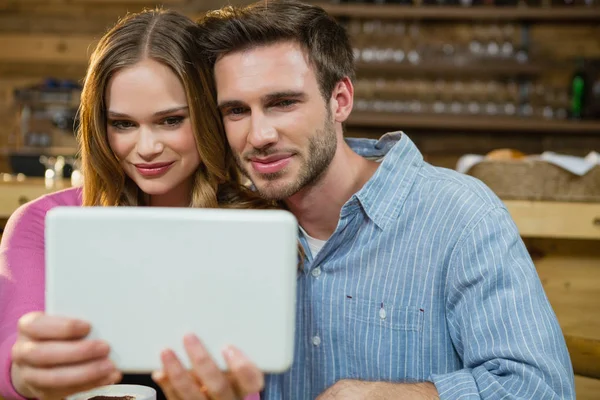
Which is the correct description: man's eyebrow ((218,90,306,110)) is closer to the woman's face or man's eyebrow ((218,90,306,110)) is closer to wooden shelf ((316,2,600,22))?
the woman's face

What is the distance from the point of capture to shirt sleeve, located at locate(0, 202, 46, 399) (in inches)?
41.4

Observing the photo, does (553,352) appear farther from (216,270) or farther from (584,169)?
(584,169)

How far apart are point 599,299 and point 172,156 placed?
1.65m

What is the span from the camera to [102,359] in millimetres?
770

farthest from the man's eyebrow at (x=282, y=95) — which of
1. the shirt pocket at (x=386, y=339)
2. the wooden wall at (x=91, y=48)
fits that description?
the wooden wall at (x=91, y=48)

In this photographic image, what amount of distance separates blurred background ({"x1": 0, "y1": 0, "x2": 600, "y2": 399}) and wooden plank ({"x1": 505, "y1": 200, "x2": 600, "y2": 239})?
85 cm

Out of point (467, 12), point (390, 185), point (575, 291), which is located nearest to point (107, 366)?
point (390, 185)

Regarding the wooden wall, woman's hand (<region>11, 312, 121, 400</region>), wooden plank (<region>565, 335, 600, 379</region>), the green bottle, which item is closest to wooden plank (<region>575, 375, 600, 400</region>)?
wooden plank (<region>565, 335, 600, 379</region>)

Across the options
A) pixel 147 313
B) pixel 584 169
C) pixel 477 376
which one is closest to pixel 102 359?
pixel 147 313

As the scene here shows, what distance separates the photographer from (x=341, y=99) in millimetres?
1572

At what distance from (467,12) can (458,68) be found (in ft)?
1.00

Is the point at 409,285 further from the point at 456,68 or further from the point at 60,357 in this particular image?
the point at 456,68

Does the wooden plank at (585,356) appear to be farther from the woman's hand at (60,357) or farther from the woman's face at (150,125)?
the woman's hand at (60,357)

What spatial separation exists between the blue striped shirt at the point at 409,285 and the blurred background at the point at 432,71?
1929mm
